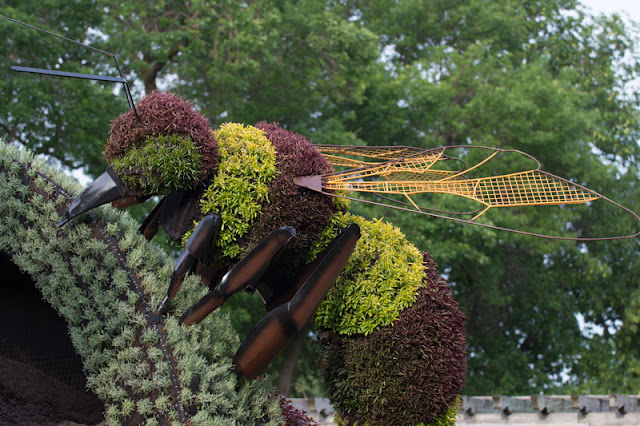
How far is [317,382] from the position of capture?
56.6ft

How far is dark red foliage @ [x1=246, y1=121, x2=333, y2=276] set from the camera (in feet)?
17.7

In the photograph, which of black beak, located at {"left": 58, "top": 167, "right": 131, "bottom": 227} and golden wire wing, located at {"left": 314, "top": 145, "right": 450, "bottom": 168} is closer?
black beak, located at {"left": 58, "top": 167, "right": 131, "bottom": 227}

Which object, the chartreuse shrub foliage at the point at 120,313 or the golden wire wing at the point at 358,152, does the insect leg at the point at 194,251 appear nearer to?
the chartreuse shrub foliage at the point at 120,313

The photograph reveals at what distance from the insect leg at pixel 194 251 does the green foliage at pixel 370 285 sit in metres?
0.93

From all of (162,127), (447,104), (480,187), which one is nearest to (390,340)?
(480,187)

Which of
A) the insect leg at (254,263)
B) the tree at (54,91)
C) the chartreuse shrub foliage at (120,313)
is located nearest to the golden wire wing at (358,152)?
the insect leg at (254,263)

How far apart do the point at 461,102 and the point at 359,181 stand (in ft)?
44.0

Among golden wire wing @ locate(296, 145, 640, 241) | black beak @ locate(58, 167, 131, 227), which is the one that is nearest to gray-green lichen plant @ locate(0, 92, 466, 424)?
black beak @ locate(58, 167, 131, 227)

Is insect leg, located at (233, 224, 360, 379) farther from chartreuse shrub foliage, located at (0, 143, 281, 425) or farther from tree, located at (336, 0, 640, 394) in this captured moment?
tree, located at (336, 0, 640, 394)

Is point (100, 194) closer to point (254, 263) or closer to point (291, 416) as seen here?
point (254, 263)

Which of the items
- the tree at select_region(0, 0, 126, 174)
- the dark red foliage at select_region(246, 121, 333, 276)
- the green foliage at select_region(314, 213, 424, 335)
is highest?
the tree at select_region(0, 0, 126, 174)

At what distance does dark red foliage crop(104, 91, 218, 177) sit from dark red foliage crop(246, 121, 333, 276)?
0.54 metres

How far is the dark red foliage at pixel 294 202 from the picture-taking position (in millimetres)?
5406

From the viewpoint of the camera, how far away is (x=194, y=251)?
521cm
